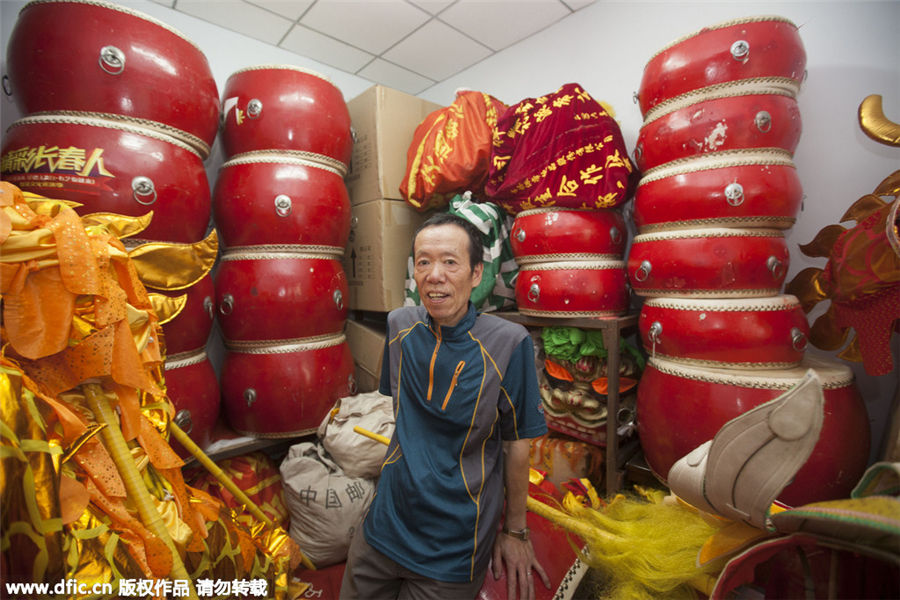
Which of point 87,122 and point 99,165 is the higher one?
point 87,122

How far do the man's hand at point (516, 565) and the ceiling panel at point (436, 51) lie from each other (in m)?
3.00

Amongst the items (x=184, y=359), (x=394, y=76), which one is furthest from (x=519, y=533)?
(x=394, y=76)

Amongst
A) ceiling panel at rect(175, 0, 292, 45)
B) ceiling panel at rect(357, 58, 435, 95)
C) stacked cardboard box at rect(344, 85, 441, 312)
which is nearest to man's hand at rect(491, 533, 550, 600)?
stacked cardboard box at rect(344, 85, 441, 312)

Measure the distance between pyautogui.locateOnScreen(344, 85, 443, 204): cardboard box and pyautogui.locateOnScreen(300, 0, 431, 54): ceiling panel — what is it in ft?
1.79

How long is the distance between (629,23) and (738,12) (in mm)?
564

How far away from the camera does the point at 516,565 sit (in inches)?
40.9

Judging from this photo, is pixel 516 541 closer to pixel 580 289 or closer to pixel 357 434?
pixel 357 434

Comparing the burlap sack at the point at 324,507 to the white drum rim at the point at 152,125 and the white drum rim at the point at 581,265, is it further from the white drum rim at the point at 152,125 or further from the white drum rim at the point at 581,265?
the white drum rim at the point at 152,125

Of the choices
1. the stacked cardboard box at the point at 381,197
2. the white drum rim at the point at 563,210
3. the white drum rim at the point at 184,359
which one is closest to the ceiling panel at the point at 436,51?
the stacked cardboard box at the point at 381,197

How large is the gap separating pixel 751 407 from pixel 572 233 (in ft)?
3.21

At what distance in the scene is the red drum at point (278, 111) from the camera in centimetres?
181

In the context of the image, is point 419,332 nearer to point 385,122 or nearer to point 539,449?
point 539,449

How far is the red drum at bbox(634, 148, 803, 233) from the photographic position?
1372 mm

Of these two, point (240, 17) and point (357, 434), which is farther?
point (240, 17)
